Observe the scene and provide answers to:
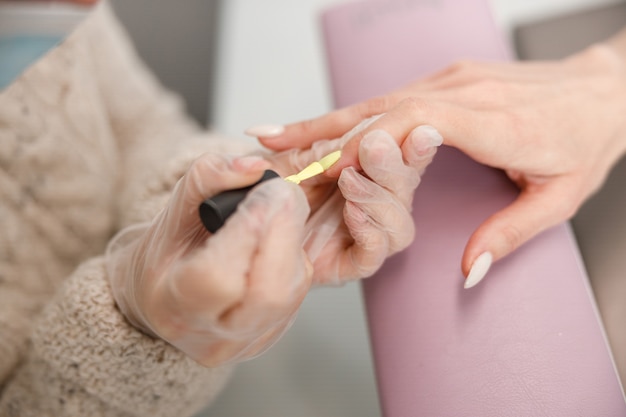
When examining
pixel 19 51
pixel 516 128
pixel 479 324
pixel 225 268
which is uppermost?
pixel 19 51

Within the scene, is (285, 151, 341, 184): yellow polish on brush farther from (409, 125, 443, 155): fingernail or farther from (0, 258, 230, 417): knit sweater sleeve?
(0, 258, 230, 417): knit sweater sleeve

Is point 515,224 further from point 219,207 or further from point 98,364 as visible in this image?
point 98,364

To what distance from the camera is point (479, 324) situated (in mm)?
562

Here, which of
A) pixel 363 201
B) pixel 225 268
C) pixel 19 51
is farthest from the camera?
pixel 19 51

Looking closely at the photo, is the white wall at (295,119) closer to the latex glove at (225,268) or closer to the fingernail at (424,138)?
the latex glove at (225,268)

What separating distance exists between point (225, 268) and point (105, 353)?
24cm

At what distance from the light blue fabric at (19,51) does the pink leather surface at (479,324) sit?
573 millimetres

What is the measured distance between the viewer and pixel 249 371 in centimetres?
80

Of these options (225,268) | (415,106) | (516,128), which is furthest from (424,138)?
(225,268)

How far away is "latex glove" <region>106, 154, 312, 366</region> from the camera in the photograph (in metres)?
0.39

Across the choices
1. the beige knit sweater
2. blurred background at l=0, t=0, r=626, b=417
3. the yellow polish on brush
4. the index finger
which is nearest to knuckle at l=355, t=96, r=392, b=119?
the index finger

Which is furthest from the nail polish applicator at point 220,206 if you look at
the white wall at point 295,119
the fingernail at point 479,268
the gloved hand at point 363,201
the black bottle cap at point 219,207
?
the white wall at point 295,119

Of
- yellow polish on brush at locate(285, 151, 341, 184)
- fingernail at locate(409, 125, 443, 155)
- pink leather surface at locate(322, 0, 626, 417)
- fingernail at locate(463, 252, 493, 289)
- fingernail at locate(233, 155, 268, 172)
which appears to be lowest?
pink leather surface at locate(322, 0, 626, 417)

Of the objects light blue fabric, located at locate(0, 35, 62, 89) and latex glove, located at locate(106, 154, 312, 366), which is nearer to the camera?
latex glove, located at locate(106, 154, 312, 366)
